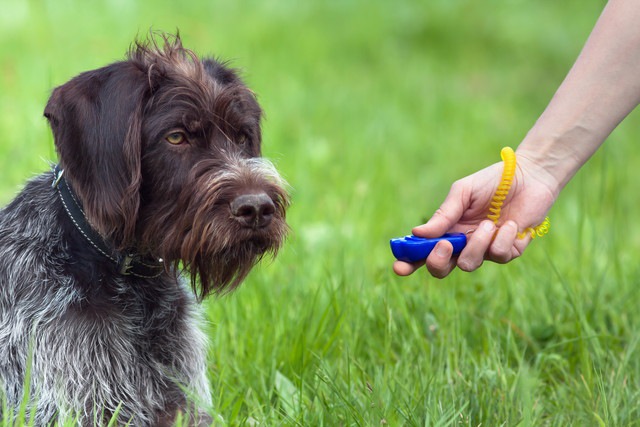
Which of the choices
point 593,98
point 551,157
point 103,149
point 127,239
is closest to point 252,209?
point 127,239

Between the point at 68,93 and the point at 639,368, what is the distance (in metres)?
2.77

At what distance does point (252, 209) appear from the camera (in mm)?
3225

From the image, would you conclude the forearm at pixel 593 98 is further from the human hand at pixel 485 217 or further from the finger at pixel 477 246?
the finger at pixel 477 246

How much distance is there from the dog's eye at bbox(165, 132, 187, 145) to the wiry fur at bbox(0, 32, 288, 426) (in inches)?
0.8

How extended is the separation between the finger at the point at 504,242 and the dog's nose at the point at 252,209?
0.86 m

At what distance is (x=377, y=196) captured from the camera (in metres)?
7.20

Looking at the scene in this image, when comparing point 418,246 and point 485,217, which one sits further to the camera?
point 485,217

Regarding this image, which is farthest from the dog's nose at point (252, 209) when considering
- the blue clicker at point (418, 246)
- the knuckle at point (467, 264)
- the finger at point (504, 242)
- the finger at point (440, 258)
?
the finger at point (504, 242)

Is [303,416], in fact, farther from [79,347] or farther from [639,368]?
[639,368]

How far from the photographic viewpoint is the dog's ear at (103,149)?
324 centimetres

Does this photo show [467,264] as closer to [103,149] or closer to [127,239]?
[127,239]

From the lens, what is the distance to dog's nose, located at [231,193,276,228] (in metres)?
3.21

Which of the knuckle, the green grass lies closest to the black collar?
the green grass

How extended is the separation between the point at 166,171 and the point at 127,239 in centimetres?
30
